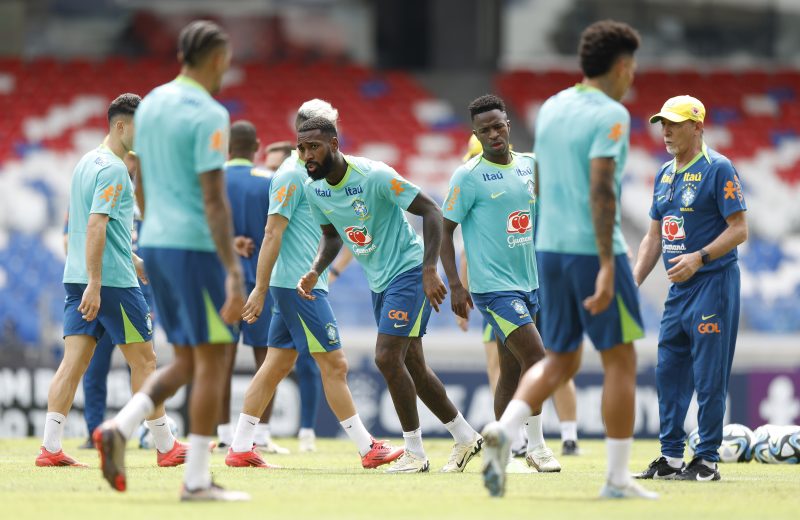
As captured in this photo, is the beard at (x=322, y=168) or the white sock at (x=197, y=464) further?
the beard at (x=322, y=168)

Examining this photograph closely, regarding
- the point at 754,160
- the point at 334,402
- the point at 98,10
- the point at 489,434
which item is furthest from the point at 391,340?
the point at 98,10

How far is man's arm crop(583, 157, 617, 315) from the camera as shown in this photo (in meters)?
6.65

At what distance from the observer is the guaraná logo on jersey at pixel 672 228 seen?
29.3ft

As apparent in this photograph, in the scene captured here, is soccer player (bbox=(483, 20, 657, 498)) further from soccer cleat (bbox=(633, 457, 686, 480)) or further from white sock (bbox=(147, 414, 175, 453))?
white sock (bbox=(147, 414, 175, 453))

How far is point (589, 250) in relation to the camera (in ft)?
22.5

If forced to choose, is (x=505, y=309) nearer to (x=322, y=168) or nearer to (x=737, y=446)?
(x=322, y=168)

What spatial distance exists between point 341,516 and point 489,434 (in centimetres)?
103

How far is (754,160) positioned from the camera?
24.6 metres

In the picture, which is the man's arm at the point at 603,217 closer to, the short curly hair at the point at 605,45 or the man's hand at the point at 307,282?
the short curly hair at the point at 605,45

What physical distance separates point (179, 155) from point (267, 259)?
8.73ft

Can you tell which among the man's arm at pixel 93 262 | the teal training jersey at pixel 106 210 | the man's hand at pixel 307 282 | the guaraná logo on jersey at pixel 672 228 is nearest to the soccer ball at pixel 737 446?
the guaraná logo on jersey at pixel 672 228

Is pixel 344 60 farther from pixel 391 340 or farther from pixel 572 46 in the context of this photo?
pixel 391 340

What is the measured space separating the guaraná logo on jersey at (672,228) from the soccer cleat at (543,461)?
1.71 meters

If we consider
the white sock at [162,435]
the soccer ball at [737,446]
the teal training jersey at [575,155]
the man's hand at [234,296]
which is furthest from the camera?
the soccer ball at [737,446]
